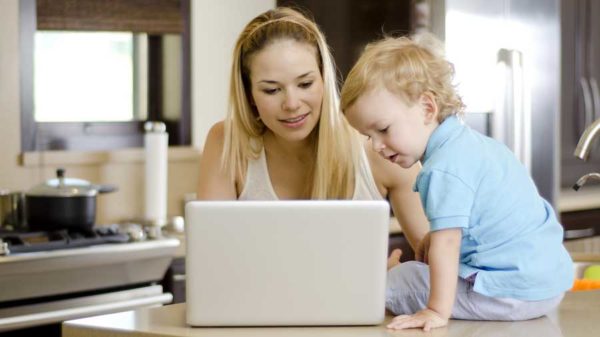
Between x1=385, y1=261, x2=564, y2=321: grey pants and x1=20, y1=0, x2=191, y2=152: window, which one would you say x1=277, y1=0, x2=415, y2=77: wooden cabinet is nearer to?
x1=20, y1=0, x2=191, y2=152: window

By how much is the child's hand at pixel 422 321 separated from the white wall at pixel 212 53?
2448 millimetres

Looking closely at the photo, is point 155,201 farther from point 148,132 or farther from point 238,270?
point 238,270

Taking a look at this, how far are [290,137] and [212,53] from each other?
1874 millimetres

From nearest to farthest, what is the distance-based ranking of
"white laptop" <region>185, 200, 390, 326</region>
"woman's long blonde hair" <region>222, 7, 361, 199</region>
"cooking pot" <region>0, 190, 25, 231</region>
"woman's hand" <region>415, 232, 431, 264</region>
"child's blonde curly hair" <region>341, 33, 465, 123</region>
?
"white laptop" <region>185, 200, 390, 326</region> → "child's blonde curly hair" <region>341, 33, 465, 123</region> → "woman's hand" <region>415, 232, 431, 264</region> → "woman's long blonde hair" <region>222, 7, 361, 199</region> → "cooking pot" <region>0, 190, 25, 231</region>

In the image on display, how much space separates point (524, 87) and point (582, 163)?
33.4 inches

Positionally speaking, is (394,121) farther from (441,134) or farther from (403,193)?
(403,193)

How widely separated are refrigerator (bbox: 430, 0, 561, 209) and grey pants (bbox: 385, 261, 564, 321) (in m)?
2.40

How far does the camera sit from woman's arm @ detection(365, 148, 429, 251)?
2.34m

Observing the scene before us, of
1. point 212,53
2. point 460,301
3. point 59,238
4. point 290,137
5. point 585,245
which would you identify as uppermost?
point 212,53

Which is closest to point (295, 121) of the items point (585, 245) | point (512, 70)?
point (512, 70)

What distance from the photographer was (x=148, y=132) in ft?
12.4

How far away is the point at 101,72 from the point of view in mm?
3980

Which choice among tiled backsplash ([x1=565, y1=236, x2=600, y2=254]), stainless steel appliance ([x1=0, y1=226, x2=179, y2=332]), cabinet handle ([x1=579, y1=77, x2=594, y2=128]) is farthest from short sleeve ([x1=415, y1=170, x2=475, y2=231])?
cabinet handle ([x1=579, y1=77, x2=594, y2=128])

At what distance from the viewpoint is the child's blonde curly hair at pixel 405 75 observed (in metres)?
1.73
